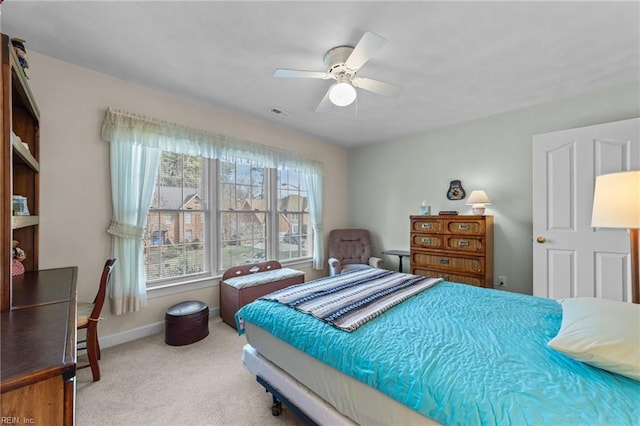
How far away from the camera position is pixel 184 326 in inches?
102

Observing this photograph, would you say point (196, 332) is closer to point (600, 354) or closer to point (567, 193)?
point (600, 354)

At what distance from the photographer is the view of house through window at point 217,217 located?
3008 mm

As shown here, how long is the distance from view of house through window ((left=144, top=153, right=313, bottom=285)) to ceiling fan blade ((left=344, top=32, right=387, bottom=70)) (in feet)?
7.05

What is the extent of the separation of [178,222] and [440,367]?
305cm

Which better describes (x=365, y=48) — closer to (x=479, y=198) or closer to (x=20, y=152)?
(x=20, y=152)

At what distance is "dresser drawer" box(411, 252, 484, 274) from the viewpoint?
3112mm

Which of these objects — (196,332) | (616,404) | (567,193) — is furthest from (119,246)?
(567,193)

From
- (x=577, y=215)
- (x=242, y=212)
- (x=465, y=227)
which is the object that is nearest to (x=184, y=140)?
(x=242, y=212)

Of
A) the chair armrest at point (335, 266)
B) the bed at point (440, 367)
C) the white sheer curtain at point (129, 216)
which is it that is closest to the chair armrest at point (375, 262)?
the chair armrest at point (335, 266)

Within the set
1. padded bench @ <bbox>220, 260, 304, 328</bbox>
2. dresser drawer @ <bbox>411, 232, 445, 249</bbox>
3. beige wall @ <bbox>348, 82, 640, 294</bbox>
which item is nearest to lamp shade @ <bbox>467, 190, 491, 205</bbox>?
beige wall @ <bbox>348, 82, 640, 294</bbox>

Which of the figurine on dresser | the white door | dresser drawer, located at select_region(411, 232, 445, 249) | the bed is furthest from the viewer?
dresser drawer, located at select_region(411, 232, 445, 249)

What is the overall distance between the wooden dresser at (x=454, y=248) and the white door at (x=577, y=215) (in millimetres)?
479

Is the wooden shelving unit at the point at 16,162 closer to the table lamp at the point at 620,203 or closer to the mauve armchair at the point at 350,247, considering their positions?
the table lamp at the point at 620,203

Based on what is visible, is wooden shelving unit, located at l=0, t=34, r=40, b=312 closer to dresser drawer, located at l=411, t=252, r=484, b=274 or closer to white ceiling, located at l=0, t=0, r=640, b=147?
white ceiling, located at l=0, t=0, r=640, b=147
